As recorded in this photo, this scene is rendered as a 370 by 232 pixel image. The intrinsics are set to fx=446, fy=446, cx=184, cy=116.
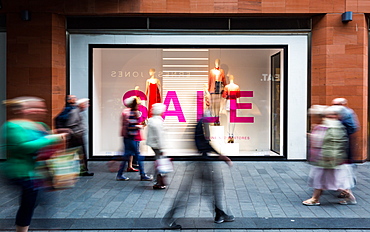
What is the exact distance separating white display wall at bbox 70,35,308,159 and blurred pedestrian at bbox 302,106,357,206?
5.23 metres

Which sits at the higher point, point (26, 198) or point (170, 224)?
point (26, 198)

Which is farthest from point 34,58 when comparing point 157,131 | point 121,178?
point 157,131

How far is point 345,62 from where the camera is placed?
11.9m

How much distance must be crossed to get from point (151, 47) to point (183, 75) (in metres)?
1.24

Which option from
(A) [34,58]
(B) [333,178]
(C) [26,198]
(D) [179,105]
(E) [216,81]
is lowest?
(B) [333,178]

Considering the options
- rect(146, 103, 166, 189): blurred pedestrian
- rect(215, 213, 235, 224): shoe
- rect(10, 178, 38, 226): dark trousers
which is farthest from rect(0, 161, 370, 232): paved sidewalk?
rect(146, 103, 166, 189): blurred pedestrian

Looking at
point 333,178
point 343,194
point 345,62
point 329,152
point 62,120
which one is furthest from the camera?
point 345,62

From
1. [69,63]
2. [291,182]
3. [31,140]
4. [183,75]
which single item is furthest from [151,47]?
[31,140]

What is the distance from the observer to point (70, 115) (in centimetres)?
952

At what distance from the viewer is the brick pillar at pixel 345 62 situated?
11.9 metres

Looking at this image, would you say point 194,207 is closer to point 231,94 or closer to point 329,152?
point 329,152

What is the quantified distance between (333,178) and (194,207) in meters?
2.35

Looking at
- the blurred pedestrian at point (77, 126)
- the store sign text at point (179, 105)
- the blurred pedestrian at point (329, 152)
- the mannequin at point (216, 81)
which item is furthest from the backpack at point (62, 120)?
the blurred pedestrian at point (329, 152)

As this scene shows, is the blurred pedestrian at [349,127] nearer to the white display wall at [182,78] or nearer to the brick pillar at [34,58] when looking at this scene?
the white display wall at [182,78]
